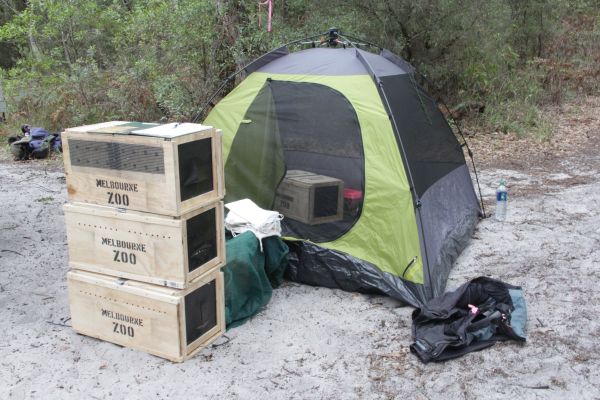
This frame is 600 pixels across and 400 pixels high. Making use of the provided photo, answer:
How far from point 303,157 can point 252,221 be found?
2.60 feet

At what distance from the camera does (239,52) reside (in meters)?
7.51

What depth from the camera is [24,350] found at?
3.46m

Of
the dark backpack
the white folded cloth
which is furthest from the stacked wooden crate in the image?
the dark backpack

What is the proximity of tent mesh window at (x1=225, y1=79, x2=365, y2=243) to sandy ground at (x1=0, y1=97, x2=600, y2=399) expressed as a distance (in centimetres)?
57

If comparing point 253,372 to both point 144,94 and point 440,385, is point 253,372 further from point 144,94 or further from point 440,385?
point 144,94

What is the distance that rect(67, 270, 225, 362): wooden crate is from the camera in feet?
10.7

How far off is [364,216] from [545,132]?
6120 millimetres

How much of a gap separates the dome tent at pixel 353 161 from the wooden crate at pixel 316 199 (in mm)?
18

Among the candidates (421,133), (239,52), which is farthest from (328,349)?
(239,52)

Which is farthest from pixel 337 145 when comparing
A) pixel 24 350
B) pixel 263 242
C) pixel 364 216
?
pixel 24 350

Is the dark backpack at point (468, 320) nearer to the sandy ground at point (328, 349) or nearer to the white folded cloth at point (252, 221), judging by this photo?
the sandy ground at point (328, 349)

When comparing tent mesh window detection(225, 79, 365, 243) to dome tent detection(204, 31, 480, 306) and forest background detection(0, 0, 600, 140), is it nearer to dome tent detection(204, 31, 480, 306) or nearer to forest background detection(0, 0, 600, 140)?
dome tent detection(204, 31, 480, 306)

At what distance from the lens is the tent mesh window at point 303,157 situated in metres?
4.37

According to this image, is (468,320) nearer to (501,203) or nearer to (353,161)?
(353,161)
